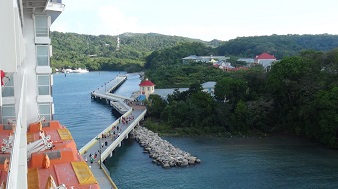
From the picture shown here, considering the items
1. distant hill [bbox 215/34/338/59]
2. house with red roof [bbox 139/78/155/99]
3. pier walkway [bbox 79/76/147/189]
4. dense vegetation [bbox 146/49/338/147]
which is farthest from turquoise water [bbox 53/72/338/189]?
distant hill [bbox 215/34/338/59]

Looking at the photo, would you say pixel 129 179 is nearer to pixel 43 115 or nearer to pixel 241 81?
pixel 43 115

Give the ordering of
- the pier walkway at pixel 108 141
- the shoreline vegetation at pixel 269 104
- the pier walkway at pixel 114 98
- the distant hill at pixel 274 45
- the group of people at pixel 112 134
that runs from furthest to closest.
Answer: the distant hill at pixel 274 45 → the pier walkway at pixel 114 98 → the shoreline vegetation at pixel 269 104 → the group of people at pixel 112 134 → the pier walkway at pixel 108 141

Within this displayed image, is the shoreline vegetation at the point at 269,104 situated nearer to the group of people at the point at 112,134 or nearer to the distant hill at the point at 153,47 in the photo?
the group of people at the point at 112,134

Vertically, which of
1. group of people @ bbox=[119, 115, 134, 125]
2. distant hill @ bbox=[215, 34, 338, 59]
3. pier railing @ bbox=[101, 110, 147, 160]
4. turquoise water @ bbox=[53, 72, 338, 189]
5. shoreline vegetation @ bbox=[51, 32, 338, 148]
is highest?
distant hill @ bbox=[215, 34, 338, 59]

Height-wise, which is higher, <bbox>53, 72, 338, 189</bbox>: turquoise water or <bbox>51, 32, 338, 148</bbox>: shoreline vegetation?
<bbox>51, 32, 338, 148</bbox>: shoreline vegetation

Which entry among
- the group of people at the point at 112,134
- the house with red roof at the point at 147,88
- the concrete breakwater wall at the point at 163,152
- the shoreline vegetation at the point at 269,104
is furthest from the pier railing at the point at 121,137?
the house with red roof at the point at 147,88

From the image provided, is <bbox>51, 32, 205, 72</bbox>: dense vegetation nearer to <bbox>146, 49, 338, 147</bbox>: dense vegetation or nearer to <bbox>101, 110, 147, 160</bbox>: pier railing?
<bbox>101, 110, 147, 160</bbox>: pier railing
